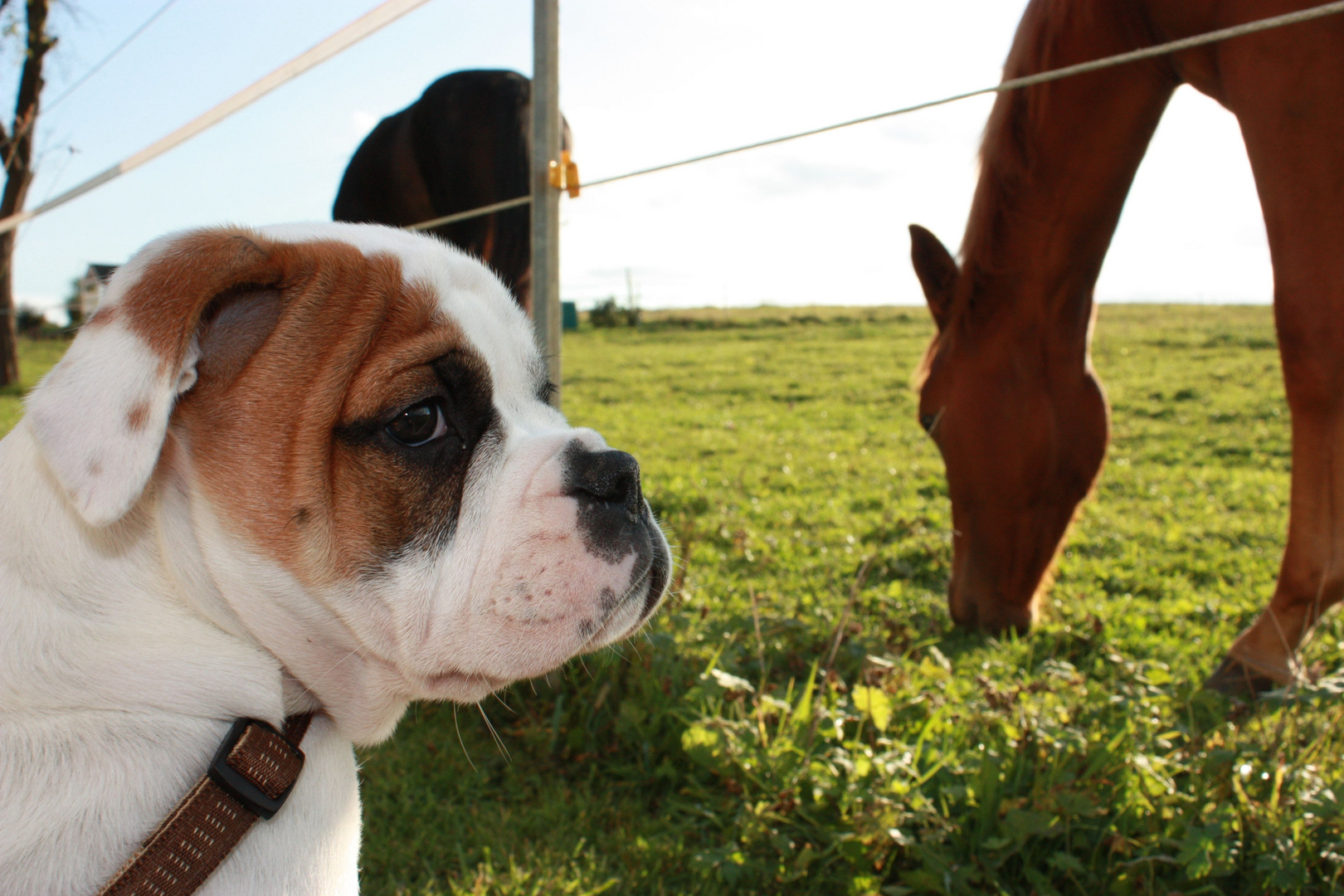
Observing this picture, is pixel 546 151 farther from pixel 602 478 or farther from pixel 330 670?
pixel 330 670

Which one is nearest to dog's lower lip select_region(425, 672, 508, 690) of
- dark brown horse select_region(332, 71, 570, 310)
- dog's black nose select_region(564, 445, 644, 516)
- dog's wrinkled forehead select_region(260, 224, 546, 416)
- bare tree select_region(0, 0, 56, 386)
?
dog's black nose select_region(564, 445, 644, 516)

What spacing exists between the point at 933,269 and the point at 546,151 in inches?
77.0

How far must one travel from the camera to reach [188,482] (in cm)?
179

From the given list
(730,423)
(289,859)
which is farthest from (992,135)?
(730,423)

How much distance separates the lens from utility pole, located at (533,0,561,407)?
3467 mm

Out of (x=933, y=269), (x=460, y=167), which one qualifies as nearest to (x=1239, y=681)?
(x=933, y=269)

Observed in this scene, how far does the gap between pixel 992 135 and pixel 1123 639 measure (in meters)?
2.45

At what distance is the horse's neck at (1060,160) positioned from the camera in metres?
3.65

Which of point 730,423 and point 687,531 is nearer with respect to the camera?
point 687,531

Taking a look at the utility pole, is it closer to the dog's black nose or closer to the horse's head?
the dog's black nose

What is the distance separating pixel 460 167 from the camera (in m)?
5.48

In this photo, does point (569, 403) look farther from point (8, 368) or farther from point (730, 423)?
point (8, 368)

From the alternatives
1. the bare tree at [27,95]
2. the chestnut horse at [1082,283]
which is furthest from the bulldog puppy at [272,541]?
the bare tree at [27,95]

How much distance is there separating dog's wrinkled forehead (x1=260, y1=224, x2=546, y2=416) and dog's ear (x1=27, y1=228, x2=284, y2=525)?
26 centimetres
